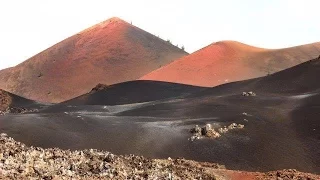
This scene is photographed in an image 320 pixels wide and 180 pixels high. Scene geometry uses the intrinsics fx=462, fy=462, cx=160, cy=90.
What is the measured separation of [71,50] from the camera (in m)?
70.8

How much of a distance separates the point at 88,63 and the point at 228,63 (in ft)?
66.9

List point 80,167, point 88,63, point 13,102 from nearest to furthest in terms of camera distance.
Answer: point 80,167 → point 13,102 → point 88,63

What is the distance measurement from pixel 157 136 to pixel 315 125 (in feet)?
24.1

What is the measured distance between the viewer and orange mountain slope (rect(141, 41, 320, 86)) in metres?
56.4

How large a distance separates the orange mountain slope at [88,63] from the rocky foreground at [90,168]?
4864 cm

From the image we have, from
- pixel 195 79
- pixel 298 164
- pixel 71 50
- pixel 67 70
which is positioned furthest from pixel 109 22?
pixel 298 164

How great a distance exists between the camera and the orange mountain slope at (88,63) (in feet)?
204

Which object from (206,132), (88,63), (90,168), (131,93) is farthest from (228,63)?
(90,168)

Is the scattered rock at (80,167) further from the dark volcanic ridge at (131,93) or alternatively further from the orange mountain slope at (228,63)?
the orange mountain slope at (228,63)

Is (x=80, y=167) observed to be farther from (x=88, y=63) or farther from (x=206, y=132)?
(x=88, y=63)

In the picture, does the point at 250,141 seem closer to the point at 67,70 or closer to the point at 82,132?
the point at 82,132

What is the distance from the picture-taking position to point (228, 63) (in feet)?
197

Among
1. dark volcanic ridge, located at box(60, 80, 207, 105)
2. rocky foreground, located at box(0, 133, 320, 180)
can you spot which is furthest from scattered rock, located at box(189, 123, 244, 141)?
dark volcanic ridge, located at box(60, 80, 207, 105)

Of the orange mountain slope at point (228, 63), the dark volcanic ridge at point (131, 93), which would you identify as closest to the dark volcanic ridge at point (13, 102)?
the dark volcanic ridge at point (131, 93)
